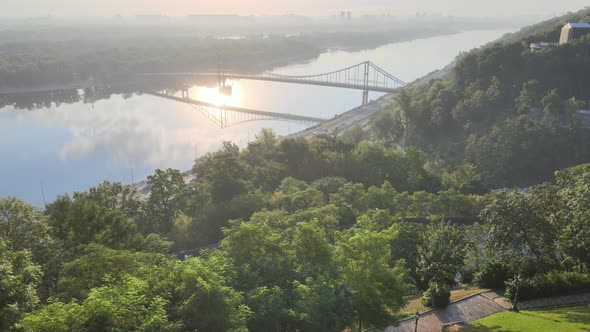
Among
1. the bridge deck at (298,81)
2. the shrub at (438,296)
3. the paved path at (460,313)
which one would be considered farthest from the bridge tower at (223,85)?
the paved path at (460,313)

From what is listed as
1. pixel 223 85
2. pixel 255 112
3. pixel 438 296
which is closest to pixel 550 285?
pixel 438 296

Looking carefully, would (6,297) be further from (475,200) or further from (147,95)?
(147,95)

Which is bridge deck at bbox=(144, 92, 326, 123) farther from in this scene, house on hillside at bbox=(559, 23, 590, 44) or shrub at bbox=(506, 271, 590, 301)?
shrub at bbox=(506, 271, 590, 301)

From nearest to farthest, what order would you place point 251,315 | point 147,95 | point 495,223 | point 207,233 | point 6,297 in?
point 6,297, point 251,315, point 495,223, point 207,233, point 147,95

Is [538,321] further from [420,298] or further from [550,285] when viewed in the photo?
[420,298]

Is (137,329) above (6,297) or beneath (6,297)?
beneath

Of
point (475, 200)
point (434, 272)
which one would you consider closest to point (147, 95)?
point (475, 200)

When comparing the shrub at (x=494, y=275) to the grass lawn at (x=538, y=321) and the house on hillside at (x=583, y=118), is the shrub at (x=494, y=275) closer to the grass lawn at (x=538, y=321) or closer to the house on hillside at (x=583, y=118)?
the grass lawn at (x=538, y=321)
